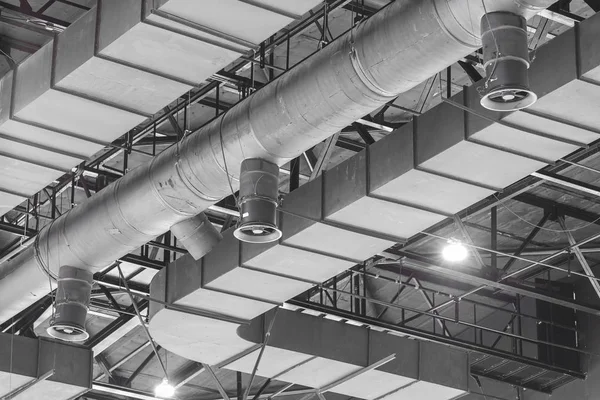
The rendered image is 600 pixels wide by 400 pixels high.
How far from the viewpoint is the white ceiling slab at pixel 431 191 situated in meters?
19.2

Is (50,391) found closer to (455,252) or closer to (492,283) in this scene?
(455,252)

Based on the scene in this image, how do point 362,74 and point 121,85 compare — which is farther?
point 121,85

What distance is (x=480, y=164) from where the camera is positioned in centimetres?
1878

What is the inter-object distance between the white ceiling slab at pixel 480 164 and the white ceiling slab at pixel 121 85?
4.03 meters

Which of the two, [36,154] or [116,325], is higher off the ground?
[116,325]

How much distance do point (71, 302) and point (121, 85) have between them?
5.13 m

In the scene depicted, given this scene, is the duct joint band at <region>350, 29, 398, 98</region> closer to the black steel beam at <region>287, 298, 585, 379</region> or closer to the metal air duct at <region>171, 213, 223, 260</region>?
the metal air duct at <region>171, 213, 223, 260</region>

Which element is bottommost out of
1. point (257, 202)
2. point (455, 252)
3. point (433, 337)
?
point (257, 202)

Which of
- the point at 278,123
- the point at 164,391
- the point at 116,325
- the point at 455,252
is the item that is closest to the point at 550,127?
the point at 278,123

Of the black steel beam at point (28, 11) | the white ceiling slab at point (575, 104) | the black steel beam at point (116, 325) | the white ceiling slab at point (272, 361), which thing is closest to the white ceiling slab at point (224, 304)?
the white ceiling slab at point (272, 361)

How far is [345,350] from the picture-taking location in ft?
85.9

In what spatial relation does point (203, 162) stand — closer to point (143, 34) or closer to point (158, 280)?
point (143, 34)

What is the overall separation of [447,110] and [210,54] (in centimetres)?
374

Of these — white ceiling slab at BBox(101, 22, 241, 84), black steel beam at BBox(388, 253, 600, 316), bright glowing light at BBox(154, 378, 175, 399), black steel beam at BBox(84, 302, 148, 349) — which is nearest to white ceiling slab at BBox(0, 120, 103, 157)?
white ceiling slab at BBox(101, 22, 241, 84)
